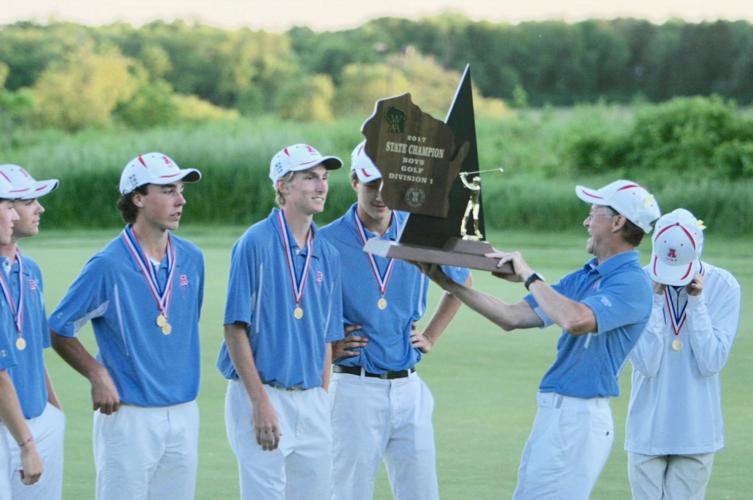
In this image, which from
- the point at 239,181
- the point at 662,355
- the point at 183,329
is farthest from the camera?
the point at 239,181

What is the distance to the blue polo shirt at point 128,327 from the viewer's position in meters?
5.84

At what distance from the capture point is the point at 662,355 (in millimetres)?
6375

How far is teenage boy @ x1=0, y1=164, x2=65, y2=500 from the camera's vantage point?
18.2 feet

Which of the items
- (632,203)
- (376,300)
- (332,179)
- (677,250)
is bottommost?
(332,179)

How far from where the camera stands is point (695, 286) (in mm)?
6230

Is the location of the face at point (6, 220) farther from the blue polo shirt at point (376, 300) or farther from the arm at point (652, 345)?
the arm at point (652, 345)

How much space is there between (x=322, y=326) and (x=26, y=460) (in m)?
1.55

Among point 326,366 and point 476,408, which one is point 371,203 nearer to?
point 326,366

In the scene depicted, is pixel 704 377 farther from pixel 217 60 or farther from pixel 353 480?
pixel 217 60

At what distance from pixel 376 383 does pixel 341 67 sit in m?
63.3

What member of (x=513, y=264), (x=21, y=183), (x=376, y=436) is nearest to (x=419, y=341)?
(x=376, y=436)

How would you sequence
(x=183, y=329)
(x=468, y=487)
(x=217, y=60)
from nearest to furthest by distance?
1. (x=183, y=329)
2. (x=468, y=487)
3. (x=217, y=60)

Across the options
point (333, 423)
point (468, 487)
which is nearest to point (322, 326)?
point (333, 423)

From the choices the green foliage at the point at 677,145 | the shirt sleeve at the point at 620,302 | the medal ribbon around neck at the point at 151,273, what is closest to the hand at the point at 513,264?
the shirt sleeve at the point at 620,302
